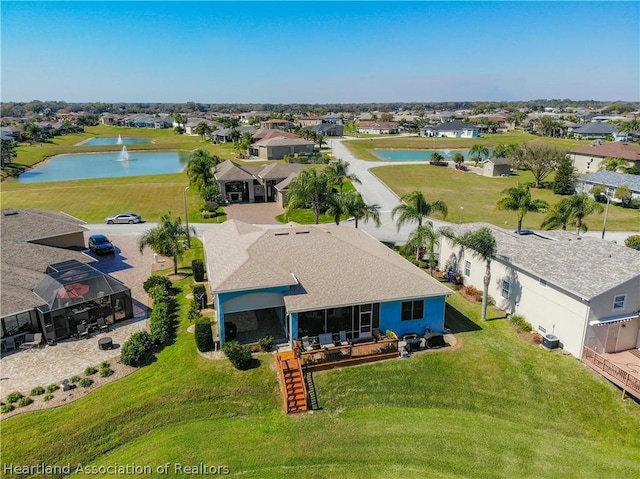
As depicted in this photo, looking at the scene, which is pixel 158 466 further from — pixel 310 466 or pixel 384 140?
pixel 384 140

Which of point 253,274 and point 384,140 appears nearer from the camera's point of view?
point 253,274

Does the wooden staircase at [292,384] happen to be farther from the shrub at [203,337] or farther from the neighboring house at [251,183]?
the neighboring house at [251,183]

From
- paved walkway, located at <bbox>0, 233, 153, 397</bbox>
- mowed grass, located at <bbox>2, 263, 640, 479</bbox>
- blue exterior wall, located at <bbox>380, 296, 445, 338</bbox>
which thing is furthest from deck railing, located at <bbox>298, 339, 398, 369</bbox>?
paved walkway, located at <bbox>0, 233, 153, 397</bbox>

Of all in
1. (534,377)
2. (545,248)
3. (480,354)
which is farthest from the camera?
(545,248)

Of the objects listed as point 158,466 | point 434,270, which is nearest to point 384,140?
point 434,270

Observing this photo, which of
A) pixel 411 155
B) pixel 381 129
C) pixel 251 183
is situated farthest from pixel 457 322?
pixel 381 129

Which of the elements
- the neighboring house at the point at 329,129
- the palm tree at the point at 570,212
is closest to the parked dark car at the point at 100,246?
the palm tree at the point at 570,212

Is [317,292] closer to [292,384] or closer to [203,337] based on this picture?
[292,384]
